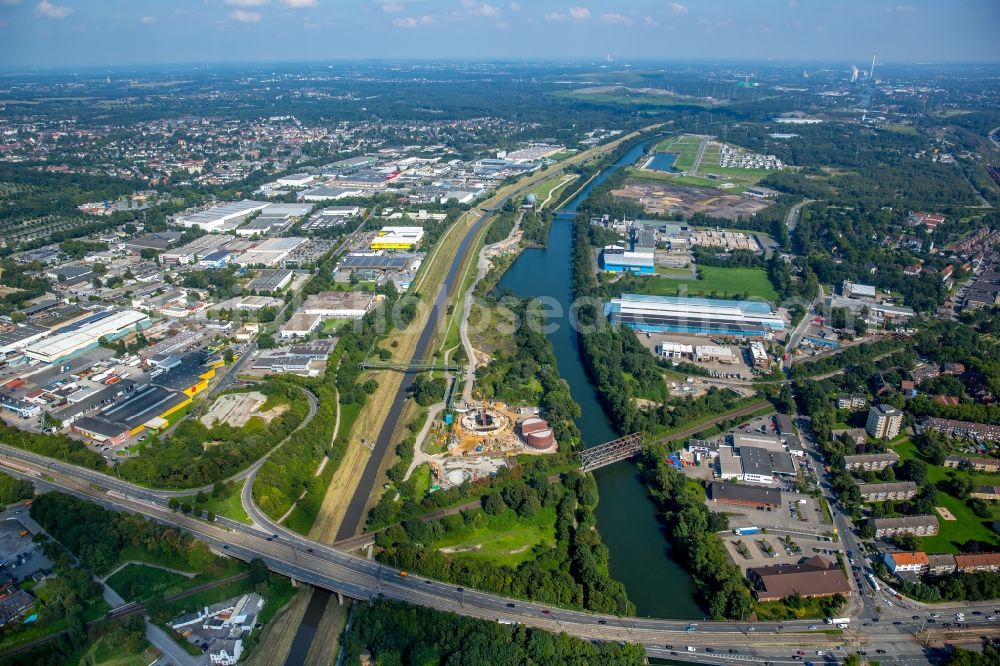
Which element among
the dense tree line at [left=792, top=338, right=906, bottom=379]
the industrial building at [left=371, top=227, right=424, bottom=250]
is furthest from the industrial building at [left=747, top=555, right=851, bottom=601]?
the industrial building at [left=371, top=227, right=424, bottom=250]

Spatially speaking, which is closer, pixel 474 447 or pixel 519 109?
pixel 474 447

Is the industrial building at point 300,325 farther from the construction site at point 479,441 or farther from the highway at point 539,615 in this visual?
the highway at point 539,615

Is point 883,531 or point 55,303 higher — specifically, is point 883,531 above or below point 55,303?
below

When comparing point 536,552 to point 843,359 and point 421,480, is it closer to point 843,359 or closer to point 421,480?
point 421,480

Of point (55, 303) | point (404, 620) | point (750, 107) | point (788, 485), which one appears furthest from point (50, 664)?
point (750, 107)

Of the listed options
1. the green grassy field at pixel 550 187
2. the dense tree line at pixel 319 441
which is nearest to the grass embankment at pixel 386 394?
the dense tree line at pixel 319 441

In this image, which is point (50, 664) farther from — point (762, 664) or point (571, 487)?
point (762, 664)

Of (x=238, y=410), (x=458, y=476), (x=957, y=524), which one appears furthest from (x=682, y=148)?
(x=238, y=410)
